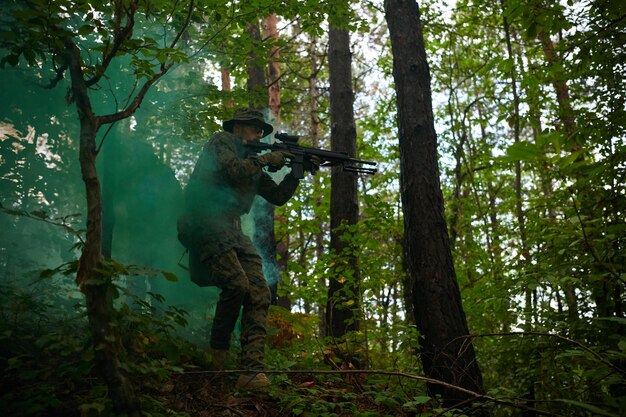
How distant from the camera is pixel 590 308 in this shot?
3873 millimetres

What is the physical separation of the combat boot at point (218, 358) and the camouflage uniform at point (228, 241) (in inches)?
1.8

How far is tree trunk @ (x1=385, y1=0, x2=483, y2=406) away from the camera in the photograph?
411cm

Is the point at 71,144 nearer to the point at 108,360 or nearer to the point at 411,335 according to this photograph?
the point at 108,360

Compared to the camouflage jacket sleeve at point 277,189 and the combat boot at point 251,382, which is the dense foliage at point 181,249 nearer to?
the combat boot at point 251,382

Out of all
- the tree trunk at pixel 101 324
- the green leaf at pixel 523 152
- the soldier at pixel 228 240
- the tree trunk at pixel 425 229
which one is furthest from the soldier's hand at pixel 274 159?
the green leaf at pixel 523 152

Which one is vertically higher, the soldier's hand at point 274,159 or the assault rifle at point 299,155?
the assault rifle at point 299,155

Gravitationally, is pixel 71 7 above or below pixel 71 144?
above

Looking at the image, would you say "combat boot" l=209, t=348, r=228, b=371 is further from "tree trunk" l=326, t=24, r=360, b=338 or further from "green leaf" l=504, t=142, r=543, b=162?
"green leaf" l=504, t=142, r=543, b=162

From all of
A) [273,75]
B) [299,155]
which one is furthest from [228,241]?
[273,75]

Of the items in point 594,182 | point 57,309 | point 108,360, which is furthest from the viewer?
point 57,309

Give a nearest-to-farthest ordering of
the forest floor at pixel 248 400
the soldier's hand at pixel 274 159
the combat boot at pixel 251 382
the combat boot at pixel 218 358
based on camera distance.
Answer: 1. the forest floor at pixel 248 400
2. the combat boot at pixel 251 382
3. the combat boot at pixel 218 358
4. the soldier's hand at pixel 274 159

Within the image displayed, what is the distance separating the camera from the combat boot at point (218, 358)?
4.27 metres

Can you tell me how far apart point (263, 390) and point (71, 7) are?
318 cm

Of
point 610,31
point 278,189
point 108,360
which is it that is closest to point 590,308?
point 610,31
